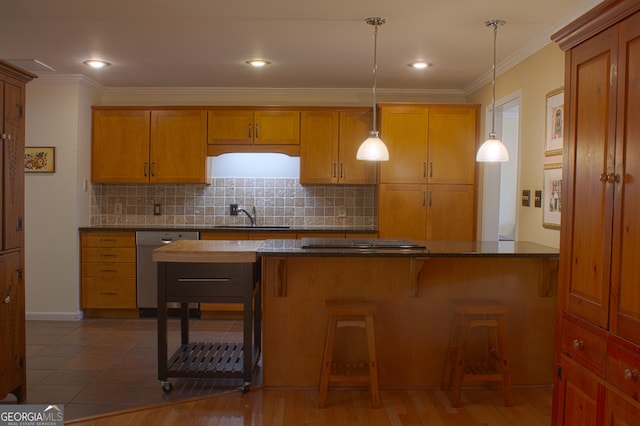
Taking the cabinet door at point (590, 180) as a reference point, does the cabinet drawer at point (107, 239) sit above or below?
below

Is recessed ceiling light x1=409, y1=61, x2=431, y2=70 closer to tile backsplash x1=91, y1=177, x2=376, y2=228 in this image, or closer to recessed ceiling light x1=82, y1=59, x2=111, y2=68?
tile backsplash x1=91, y1=177, x2=376, y2=228

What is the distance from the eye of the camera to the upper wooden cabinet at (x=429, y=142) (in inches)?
202

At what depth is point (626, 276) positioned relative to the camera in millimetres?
1767

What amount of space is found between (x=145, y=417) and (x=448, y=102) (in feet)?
14.0

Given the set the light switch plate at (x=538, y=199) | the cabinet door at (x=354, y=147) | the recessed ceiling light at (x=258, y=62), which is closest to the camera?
the light switch plate at (x=538, y=199)

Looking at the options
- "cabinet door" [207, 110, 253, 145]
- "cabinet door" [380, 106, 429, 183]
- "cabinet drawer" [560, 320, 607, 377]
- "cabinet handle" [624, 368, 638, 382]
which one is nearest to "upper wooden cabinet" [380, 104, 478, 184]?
"cabinet door" [380, 106, 429, 183]

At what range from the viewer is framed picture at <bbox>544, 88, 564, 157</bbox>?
3539 mm

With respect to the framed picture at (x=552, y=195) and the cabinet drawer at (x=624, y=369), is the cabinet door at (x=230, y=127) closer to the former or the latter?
the framed picture at (x=552, y=195)

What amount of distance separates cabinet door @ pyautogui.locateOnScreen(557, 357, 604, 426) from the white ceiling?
83.1 inches

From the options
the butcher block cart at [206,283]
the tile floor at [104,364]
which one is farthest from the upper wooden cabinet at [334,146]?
the butcher block cart at [206,283]

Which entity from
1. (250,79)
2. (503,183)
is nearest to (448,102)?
(503,183)

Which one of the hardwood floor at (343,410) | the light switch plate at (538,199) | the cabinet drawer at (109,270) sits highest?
the light switch plate at (538,199)

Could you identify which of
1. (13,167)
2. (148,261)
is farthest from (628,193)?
(148,261)

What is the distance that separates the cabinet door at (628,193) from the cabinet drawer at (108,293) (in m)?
4.48
